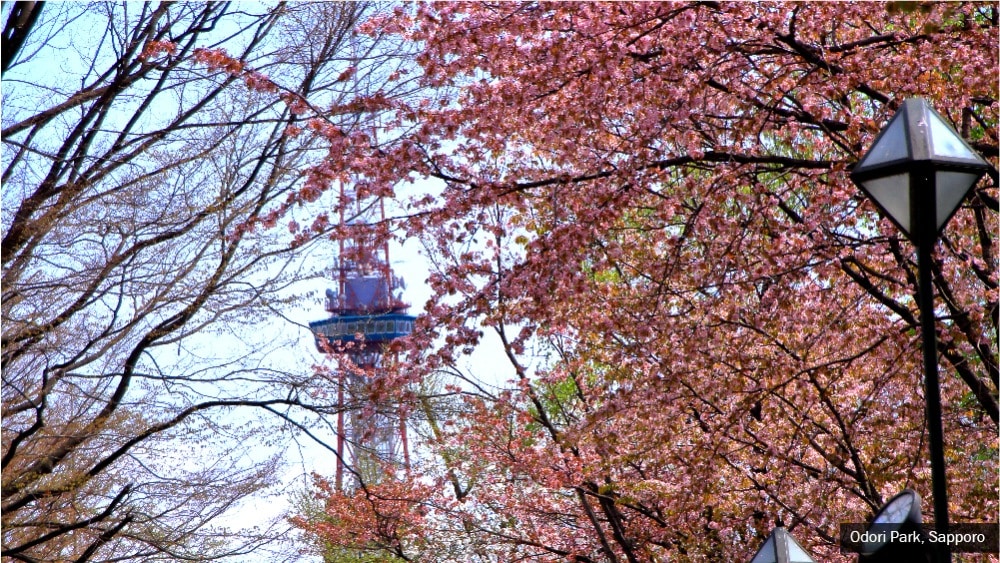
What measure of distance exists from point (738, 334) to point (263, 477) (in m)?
4.11

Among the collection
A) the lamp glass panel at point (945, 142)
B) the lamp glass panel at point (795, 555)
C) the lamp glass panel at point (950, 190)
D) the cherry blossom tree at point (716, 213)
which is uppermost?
the cherry blossom tree at point (716, 213)

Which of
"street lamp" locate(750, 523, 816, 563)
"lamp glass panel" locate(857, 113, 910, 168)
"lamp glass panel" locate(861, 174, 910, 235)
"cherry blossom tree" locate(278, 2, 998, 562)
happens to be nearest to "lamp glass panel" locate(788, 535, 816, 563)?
"street lamp" locate(750, 523, 816, 563)

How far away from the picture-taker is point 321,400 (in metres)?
8.70

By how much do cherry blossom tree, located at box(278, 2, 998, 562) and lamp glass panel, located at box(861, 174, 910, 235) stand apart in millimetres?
1632

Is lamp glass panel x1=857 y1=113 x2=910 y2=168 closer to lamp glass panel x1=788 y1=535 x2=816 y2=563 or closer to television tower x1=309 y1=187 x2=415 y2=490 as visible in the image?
lamp glass panel x1=788 y1=535 x2=816 y2=563

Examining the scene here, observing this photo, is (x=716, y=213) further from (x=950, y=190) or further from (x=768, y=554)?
(x=950, y=190)

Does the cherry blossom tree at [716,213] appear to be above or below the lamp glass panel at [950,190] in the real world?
above

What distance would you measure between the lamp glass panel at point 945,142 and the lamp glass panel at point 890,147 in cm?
9

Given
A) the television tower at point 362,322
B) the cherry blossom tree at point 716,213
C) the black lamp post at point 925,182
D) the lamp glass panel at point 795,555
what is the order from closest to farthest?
1. the black lamp post at point 925,182
2. the lamp glass panel at point 795,555
3. the cherry blossom tree at point 716,213
4. the television tower at point 362,322

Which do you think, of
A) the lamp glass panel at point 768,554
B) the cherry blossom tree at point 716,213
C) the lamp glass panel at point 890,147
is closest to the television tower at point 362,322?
the cherry blossom tree at point 716,213

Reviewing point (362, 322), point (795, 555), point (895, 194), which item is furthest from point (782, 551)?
point (362, 322)

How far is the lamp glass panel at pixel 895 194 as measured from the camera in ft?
12.3

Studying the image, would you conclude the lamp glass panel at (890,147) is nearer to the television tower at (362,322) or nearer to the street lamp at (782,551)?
the street lamp at (782,551)

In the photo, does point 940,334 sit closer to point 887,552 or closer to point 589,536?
point 887,552
